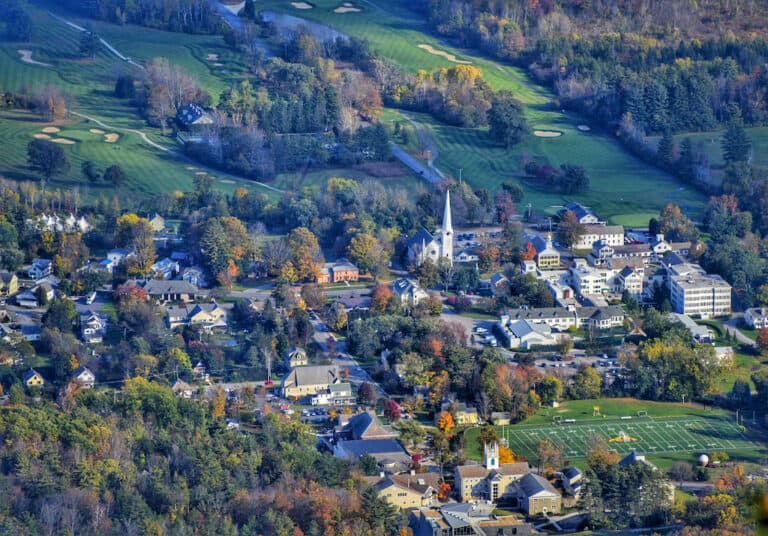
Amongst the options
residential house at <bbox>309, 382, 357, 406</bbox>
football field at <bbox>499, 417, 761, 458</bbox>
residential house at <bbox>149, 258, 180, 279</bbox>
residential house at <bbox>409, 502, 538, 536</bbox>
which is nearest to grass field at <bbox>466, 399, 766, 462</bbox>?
football field at <bbox>499, 417, 761, 458</bbox>

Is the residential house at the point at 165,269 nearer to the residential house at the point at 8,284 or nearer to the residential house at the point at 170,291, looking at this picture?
the residential house at the point at 170,291

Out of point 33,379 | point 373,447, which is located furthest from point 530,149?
point 373,447

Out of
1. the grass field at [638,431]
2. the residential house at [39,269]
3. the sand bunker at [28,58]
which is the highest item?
the sand bunker at [28,58]

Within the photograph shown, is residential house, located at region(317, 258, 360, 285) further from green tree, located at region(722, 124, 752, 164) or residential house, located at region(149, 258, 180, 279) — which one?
green tree, located at region(722, 124, 752, 164)

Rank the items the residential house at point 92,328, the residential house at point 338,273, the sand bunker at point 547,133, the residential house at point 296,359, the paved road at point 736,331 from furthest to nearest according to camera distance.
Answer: the sand bunker at point 547,133, the residential house at point 338,273, the paved road at point 736,331, the residential house at point 92,328, the residential house at point 296,359

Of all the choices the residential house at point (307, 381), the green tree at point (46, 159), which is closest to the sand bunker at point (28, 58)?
the green tree at point (46, 159)

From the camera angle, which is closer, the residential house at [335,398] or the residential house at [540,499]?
the residential house at [540,499]

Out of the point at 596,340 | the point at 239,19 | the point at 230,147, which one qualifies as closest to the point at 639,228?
the point at 596,340
